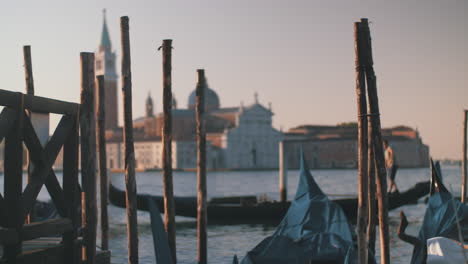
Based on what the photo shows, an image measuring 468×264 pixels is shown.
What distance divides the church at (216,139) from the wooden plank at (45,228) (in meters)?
59.9

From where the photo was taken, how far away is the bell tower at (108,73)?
250ft

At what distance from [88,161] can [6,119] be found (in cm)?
145

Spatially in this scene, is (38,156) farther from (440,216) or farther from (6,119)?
(440,216)

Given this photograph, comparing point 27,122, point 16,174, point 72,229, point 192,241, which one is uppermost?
point 27,122

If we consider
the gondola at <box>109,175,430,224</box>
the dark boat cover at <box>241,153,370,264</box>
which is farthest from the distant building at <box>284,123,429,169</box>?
the dark boat cover at <box>241,153,370,264</box>

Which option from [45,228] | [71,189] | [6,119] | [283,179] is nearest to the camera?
[6,119]

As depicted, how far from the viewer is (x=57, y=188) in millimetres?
4109

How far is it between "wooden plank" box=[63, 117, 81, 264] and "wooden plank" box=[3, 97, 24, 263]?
564 mm

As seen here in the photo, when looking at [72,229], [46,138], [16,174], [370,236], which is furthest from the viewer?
[370,236]

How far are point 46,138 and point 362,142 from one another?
6.97ft

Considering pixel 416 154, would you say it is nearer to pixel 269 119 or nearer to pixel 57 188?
pixel 269 119

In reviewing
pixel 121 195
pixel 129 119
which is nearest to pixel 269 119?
pixel 121 195

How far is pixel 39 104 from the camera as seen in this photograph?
3.90 m

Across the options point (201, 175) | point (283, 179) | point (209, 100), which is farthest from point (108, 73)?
point (201, 175)
